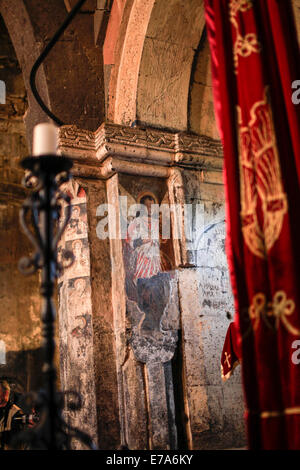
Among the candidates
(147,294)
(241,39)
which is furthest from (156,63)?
(241,39)

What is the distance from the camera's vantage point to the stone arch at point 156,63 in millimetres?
3732

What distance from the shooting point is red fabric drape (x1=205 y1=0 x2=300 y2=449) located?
1.59 metres

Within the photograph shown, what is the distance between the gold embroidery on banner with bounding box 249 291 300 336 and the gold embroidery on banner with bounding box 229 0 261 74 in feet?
3.10

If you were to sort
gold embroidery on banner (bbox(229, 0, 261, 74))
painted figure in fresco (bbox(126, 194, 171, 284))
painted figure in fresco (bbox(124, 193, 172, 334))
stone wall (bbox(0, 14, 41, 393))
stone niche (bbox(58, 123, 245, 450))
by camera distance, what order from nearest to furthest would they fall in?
gold embroidery on banner (bbox(229, 0, 261, 74)), stone niche (bbox(58, 123, 245, 450)), painted figure in fresco (bbox(124, 193, 172, 334)), painted figure in fresco (bbox(126, 194, 171, 284)), stone wall (bbox(0, 14, 41, 393))

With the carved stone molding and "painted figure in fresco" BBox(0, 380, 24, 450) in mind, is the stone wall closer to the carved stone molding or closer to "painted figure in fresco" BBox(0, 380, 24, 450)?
"painted figure in fresco" BBox(0, 380, 24, 450)

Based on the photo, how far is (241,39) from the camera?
192cm

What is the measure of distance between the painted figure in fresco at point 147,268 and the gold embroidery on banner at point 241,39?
1944mm

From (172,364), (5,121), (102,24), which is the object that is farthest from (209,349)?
(5,121)

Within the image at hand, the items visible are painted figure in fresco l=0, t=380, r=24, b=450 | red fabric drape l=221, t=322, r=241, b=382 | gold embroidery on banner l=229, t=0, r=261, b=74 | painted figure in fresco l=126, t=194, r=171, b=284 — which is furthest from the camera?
painted figure in fresco l=0, t=380, r=24, b=450

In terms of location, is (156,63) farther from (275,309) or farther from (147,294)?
(275,309)

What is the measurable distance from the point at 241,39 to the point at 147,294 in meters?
2.11

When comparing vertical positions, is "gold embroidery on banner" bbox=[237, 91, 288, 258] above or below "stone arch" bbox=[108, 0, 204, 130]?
below

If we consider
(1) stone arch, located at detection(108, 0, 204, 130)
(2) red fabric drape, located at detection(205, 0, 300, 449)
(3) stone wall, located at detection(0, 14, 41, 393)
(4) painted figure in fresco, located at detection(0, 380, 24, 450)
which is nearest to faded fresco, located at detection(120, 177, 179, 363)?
(1) stone arch, located at detection(108, 0, 204, 130)

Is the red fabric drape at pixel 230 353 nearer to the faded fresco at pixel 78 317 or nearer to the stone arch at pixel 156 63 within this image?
the faded fresco at pixel 78 317
